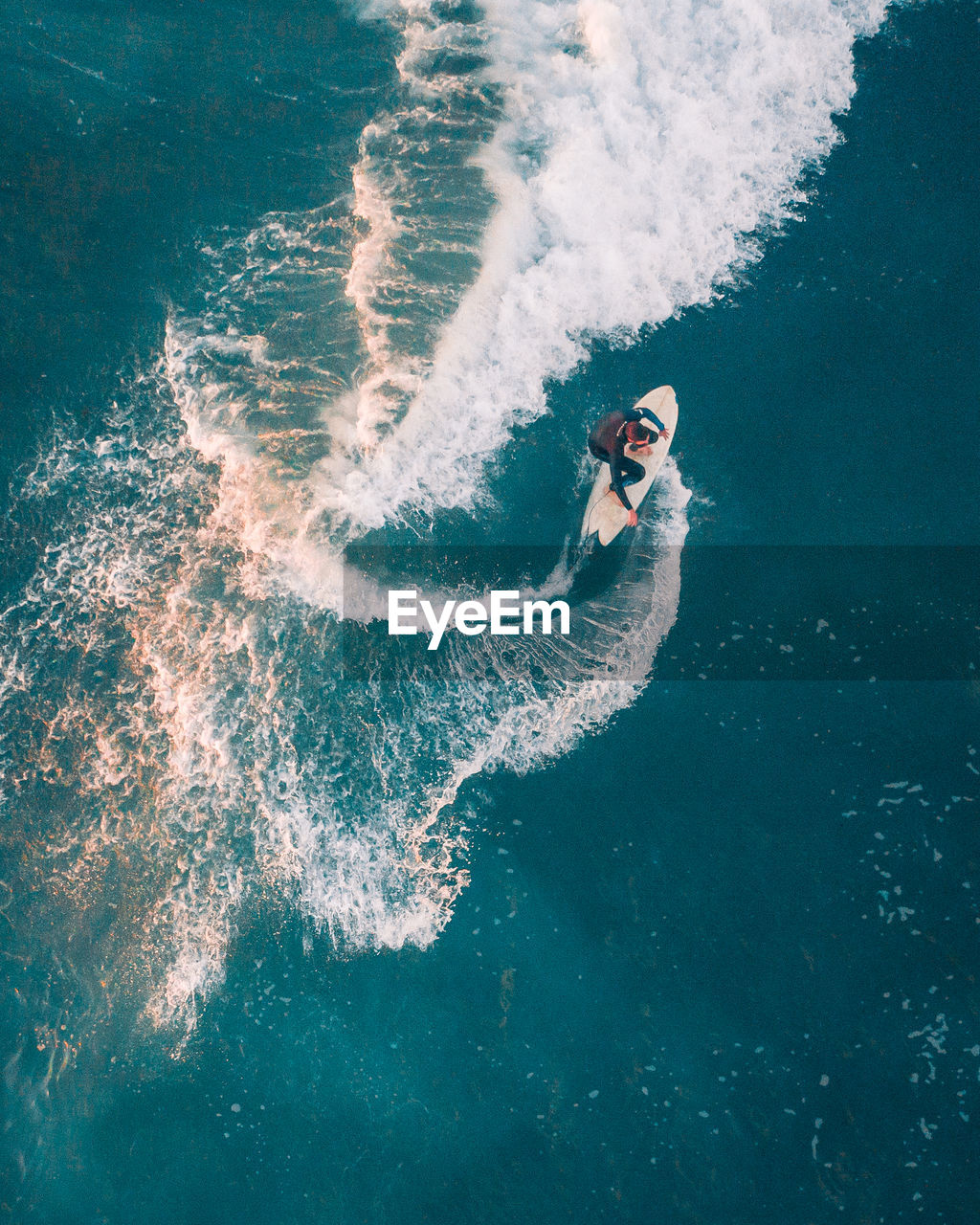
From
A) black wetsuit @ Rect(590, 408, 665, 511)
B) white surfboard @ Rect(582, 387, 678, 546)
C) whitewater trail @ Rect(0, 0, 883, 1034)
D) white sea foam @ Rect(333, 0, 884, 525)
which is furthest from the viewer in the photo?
white sea foam @ Rect(333, 0, 884, 525)

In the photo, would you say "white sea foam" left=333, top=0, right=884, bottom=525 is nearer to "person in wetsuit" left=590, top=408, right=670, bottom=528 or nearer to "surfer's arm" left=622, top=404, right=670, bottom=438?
"person in wetsuit" left=590, top=408, right=670, bottom=528

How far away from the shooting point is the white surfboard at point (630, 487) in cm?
956

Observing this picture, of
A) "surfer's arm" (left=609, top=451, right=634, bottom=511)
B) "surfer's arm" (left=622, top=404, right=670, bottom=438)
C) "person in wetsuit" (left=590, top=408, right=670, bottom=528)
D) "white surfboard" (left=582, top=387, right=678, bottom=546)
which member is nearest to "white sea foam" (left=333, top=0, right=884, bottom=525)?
"white surfboard" (left=582, top=387, right=678, bottom=546)

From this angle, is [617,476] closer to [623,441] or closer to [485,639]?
[623,441]

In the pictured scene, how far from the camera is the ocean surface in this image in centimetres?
877

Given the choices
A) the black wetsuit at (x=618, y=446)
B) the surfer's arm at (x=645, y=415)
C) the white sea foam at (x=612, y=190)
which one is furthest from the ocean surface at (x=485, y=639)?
the black wetsuit at (x=618, y=446)

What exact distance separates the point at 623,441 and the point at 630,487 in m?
0.83

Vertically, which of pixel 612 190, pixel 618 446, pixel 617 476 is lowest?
pixel 617 476

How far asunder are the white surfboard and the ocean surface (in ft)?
0.84

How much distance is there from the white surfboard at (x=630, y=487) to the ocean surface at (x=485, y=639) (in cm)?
26

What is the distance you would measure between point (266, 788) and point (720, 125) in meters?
11.9

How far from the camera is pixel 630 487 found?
31.3ft

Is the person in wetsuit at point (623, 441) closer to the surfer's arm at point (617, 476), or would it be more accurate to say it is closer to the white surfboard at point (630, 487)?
the surfer's arm at point (617, 476)

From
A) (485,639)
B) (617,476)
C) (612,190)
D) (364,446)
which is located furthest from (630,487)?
(612,190)
